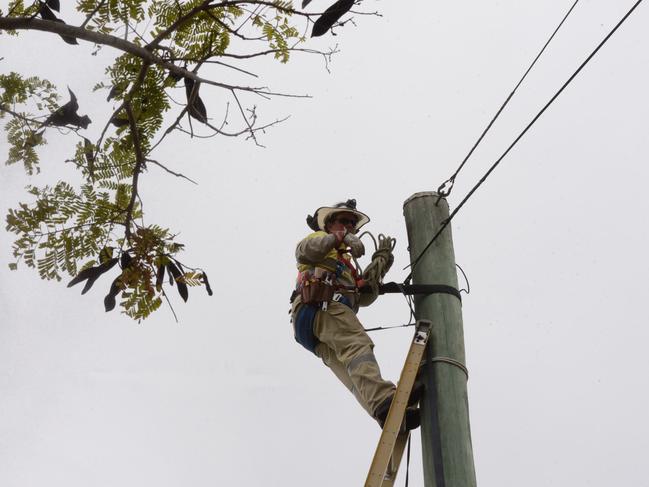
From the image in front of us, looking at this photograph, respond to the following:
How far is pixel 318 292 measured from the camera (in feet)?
15.0

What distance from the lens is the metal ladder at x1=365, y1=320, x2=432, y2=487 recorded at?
3266mm

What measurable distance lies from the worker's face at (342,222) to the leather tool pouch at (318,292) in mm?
677

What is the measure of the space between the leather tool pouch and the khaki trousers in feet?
0.20

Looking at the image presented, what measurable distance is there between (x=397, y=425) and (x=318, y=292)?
4.29 ft

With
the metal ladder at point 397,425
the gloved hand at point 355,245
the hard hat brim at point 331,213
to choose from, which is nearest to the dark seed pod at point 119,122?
the gloved hand at point 355,245

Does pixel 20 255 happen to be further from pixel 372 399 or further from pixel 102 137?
pixel 372 399

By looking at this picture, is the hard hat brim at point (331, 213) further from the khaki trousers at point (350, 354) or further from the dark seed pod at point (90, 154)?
the dark seed pod at point (90, 154)

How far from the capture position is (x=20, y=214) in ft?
12.9

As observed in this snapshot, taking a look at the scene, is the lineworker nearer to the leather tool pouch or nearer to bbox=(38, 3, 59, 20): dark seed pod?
the leather tool pouch

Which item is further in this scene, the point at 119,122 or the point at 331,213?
the point at 331,213

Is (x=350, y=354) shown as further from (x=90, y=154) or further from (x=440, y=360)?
(x=90, y=154)

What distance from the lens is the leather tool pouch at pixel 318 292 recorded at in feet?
14.9

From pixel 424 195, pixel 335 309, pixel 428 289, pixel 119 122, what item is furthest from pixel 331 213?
pixel 119 122

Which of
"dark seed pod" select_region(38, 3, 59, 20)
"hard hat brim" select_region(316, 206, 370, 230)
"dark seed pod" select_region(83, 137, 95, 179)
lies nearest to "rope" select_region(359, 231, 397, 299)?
"hard hat brim" select_region(316, 206, 370, 230)
